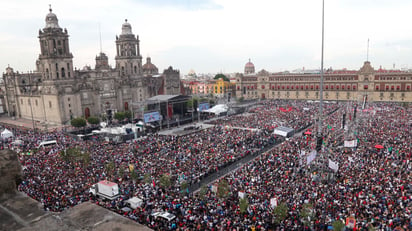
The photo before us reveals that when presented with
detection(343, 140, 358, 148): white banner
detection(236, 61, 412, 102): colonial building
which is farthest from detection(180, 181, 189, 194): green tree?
detection(236, 61, 412, 102): colonial building

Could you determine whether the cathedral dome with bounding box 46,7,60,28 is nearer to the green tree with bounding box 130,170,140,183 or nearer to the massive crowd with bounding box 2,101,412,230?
the massive crowd with bounding box 2,101,412,230

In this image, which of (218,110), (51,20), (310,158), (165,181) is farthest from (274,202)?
(51,20)

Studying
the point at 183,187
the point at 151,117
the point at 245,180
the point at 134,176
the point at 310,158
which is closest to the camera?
the point at 183,187

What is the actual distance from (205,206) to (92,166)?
1384 centimetres

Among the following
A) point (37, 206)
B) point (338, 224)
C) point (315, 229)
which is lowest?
point (315, 229)

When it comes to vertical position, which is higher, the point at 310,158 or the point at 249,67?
the point at 249,67

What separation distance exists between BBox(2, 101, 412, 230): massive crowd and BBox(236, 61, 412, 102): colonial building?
5117cm

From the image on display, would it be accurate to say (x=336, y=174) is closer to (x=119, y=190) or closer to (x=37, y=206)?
(x=119, y=190)

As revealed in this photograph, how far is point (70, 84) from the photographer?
59188mm

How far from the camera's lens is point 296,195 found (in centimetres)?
1939

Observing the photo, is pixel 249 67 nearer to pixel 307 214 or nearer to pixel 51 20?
A: pixel 51 20

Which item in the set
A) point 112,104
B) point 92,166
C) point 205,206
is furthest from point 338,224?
point 112,104

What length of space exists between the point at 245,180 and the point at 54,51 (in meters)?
51.0

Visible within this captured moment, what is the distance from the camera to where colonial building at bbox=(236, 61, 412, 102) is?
80875 mm
